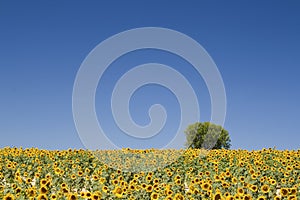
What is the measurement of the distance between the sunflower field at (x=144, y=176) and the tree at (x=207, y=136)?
92.0 feet

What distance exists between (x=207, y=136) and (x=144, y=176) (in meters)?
43.0

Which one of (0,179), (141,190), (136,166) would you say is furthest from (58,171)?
(136,166)

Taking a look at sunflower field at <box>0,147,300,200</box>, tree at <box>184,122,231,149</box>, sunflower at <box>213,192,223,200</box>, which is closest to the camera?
sunflower at <box>213,192,223,200</box>

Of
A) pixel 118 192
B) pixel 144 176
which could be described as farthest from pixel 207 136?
pixel 118 192

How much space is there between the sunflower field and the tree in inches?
1104

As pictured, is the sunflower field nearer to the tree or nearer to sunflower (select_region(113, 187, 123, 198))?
sunflower (select_region(113, 187, 123, 198))

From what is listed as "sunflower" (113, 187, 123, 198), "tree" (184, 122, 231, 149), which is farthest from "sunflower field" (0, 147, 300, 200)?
"tree" (184, 122, 231, 149)

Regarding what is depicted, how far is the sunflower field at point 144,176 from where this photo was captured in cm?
1075

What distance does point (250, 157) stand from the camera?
22.7 metres

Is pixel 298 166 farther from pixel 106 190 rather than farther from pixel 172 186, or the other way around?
pixel 106 190

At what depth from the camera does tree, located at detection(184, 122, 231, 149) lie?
182 feet

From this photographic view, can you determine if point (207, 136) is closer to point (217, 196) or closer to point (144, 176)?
point (144, 176)

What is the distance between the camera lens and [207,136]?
5672 centimetres

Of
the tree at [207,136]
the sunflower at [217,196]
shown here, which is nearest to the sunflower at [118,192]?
the sunflower at [217,196]
